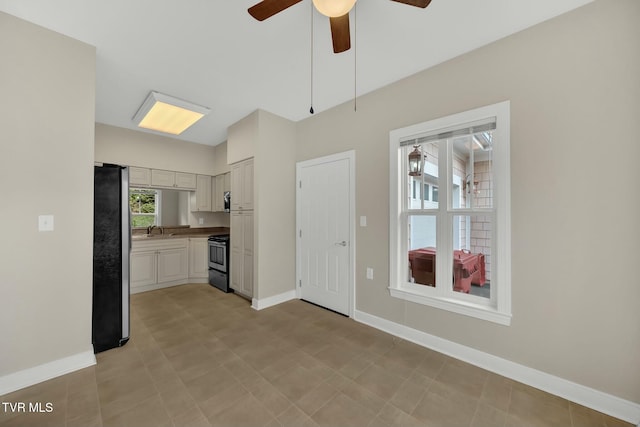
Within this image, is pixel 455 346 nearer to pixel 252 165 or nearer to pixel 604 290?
pixel 604 290

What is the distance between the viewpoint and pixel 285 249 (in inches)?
Answer: 149

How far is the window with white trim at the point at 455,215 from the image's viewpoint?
2.04 m

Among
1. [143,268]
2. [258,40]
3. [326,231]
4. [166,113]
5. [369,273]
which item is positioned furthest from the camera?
[143,268]

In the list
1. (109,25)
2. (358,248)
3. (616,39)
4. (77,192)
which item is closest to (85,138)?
(77,192)

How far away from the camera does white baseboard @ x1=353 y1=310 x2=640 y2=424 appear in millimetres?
1607

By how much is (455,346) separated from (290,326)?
5.52 ft

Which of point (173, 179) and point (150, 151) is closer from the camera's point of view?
point (150, 151)

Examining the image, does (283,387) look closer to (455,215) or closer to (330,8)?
(455,215)

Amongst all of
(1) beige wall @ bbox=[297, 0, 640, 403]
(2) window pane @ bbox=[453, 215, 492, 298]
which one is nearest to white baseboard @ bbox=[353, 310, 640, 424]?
(1) beige wall @ bbox=[297, 0, 640, 403]

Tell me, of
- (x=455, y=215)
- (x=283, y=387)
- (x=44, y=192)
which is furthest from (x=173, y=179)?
(x=455, y=215)

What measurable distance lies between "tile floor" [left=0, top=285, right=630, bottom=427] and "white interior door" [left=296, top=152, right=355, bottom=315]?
2.16ft

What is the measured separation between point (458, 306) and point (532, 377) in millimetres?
643

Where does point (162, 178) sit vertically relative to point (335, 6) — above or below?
below

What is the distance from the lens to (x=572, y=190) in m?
1.76
